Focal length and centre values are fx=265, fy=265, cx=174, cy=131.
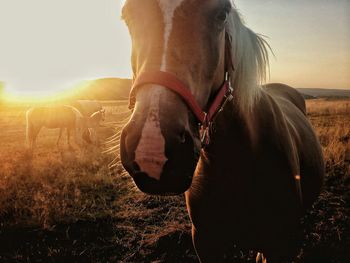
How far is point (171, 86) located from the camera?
1.22 meters

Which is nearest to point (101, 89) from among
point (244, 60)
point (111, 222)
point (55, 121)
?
point (55, 121)

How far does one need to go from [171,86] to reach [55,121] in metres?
11.3

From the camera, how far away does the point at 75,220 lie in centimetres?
450

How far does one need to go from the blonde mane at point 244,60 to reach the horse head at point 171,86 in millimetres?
291

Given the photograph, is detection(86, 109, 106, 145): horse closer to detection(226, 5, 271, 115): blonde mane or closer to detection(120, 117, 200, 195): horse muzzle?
detection(226, 5, 271, 115): blonde mane

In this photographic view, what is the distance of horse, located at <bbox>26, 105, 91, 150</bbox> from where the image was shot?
10.5 metres

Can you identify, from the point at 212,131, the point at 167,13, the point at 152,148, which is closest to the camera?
the point at 152,148

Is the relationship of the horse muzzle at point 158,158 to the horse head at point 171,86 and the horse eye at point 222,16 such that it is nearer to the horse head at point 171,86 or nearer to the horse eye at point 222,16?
the horse head at point 171,86

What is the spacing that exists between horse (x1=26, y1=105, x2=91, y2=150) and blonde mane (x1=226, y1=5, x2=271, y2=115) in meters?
9.84

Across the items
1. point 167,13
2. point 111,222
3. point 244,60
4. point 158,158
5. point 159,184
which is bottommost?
point 111,222

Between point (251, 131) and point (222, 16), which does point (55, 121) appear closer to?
point (251, 131)

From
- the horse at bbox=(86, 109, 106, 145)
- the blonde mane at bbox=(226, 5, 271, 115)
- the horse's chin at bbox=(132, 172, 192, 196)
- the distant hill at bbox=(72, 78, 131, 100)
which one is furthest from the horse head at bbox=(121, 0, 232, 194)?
the distant hill at bbox=(72, 78, 131, 100)

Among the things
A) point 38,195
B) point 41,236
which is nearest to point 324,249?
point 41,236

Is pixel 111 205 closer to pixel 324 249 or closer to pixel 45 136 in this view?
pixel 324 249
